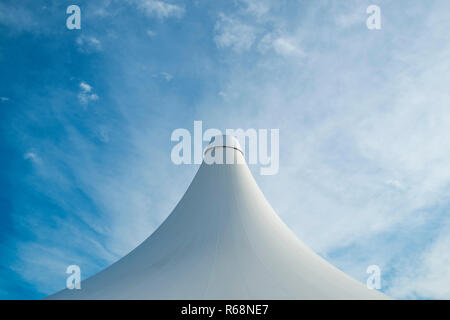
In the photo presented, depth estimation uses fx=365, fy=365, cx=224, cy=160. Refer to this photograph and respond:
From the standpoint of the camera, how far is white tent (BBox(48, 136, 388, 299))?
4.54m

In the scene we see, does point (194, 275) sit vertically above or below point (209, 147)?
below

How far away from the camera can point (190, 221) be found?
19.8 feet

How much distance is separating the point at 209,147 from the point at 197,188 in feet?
3.24

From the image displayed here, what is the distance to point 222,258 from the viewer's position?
5.03 metres

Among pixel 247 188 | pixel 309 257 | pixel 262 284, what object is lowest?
pixel 262 284

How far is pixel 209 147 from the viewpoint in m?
7.21

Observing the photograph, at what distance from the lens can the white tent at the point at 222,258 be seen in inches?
179
